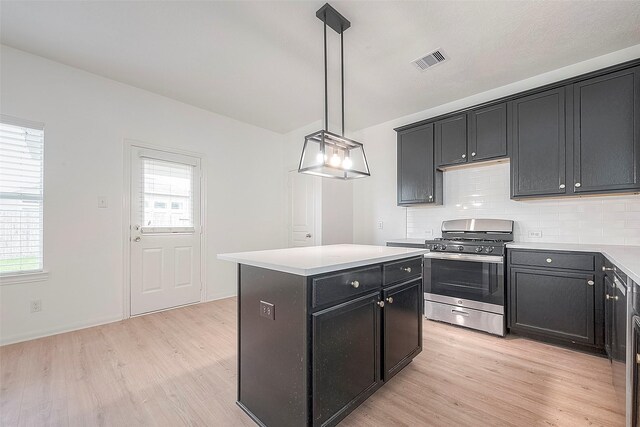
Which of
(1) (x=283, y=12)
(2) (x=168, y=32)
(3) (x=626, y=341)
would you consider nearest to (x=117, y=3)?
(2) (x=168, y=32)

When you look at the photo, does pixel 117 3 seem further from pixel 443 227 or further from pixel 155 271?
pixel 443 227

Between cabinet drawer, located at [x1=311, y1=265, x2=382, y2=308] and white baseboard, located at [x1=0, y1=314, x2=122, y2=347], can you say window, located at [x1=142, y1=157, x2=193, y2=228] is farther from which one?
cabinet drawer, located at [x1=311, y1=265, x2=382, y2=308]

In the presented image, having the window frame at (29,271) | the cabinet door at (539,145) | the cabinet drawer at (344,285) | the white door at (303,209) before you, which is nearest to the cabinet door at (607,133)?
the cabinet door at (539,145)

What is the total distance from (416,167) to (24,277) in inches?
182

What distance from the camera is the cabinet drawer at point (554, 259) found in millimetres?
2430

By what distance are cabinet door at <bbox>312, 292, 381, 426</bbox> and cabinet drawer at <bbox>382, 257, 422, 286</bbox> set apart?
18 centimetres

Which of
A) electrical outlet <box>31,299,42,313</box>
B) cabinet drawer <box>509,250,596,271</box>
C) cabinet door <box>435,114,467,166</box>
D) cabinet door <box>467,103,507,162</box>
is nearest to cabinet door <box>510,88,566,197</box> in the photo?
Result: cabinet door <box>467,103,507,162</box>

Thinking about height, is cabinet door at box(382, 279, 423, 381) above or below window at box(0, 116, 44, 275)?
below

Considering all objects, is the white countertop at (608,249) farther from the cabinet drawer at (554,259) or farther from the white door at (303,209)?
the white door at (303,209)

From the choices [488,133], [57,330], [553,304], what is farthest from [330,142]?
[57,330]

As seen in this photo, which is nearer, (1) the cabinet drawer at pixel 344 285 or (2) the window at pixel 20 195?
(1) the cabinet drawer at pixel 344 285

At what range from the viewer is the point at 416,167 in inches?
152

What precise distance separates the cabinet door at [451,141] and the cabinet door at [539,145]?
20.1 inches

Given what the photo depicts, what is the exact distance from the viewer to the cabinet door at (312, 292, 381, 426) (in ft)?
4.70
